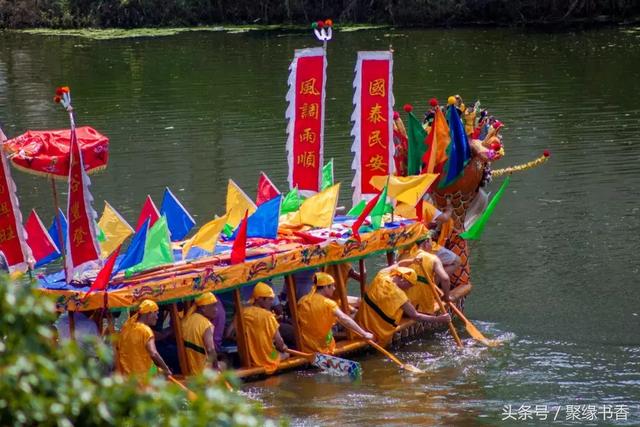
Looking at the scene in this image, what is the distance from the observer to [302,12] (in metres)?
38.8

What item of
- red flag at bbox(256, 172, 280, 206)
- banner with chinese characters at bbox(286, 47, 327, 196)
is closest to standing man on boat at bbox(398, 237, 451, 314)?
banner with chinese characters at bbox(286, 47, 327, 196)

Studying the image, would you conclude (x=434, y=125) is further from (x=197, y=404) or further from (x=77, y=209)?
(x=197, y=404)

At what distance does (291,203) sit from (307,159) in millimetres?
532

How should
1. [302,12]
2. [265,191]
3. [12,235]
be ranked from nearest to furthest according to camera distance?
[12,235] → [265,191] → [302,12]

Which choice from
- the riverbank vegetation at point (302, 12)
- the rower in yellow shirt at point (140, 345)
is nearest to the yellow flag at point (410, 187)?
the rower in yellow shirt at point (140, 345)

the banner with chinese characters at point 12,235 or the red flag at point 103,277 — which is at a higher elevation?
the banner with chinese characters at point 12,235

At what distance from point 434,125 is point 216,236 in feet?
9.39

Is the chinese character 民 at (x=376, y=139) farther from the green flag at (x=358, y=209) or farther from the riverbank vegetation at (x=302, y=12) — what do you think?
the riverbank vegetation at (x=302, y=12)

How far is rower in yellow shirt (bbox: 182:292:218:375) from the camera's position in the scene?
1008 cm

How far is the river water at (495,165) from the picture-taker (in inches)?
420

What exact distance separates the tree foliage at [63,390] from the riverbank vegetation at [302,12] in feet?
105

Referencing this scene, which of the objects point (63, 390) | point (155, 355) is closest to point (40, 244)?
point (155, 355)

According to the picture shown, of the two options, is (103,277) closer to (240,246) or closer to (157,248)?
(157,248)

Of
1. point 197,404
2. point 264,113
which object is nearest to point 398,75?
point 264,113
